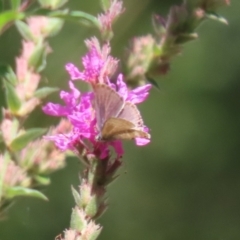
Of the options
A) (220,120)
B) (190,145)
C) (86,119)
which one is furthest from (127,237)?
(86,119)

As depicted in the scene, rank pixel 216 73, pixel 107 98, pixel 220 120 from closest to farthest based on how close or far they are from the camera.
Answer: pixel 107 98, pixel 216 73, pixel 220 120

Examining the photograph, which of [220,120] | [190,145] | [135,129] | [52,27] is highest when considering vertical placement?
[220,120]

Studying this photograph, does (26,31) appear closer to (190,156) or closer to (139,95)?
(139,95)

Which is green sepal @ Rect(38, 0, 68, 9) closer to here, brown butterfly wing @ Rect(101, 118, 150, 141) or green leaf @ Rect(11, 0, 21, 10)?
green leaf @ Rect(11, 0, 21, 10)

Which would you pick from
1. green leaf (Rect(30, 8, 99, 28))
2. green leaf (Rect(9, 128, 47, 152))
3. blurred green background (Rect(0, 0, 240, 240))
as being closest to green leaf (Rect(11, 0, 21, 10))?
green leaf (Rect(30, 8, 99, 28))

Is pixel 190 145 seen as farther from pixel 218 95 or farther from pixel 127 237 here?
pixel 127 237

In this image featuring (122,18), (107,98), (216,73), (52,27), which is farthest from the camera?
(216,73)

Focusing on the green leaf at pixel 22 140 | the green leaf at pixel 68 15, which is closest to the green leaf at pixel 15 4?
the green leaf at pixel 68 15

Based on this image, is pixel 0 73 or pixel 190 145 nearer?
pixel 0 73
